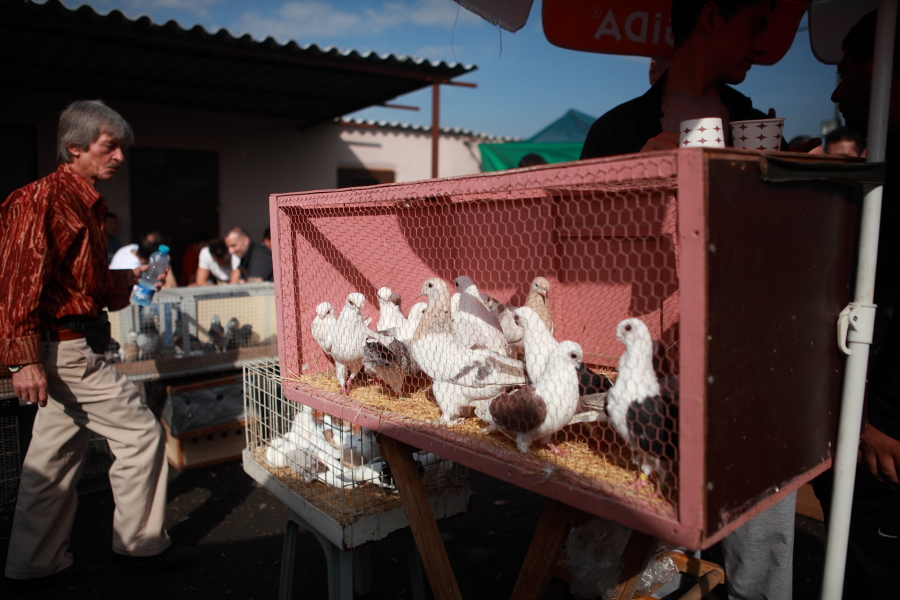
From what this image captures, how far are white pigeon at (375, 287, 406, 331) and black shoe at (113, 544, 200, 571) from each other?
61.9 inches

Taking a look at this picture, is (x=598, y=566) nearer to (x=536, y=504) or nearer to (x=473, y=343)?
(x=473, y=343)

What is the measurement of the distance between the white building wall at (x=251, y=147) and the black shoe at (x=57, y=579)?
5.06m

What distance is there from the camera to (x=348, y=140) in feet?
27.5

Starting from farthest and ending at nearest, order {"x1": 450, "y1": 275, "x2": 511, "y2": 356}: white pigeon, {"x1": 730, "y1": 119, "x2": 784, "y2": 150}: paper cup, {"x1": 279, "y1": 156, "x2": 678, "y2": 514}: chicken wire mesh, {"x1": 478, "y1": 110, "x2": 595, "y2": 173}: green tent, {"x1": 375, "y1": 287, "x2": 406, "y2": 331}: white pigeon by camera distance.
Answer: {"x1": 478, "y1": 110, "x2": 595, "y2": 173}: green tent → {"x1": 375, "y1": 287, "x2": 406, "y2": 331}: white pigeon → {"x1": 450, "y1": 275, "x2": 511, "y2": 356}: white pigeon → {"x1": 730, "y1": 119, "x2": 784, "y2": 150}: paper cup → {"x1": 279, "y1": 156, "x2": 678, "y2": 514}: chicken wire mesh

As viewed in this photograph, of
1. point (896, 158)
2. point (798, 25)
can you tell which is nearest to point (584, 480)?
point (896, 158)

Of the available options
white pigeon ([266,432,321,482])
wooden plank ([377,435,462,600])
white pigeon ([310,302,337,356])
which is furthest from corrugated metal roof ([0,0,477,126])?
wooden plank ([377,435,462,600])

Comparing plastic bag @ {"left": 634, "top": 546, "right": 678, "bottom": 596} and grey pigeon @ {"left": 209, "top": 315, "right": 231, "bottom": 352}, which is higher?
grey pigeon @ {"left": 209, "top": 315, "right": 231, "bottom": 352}

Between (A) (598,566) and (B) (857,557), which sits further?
(A) (598,566)

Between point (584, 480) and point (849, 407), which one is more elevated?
point (849, 407)

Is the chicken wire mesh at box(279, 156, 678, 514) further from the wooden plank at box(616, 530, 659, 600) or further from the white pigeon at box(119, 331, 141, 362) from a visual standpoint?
the white pigeon at box(119, 331, 141, 362)

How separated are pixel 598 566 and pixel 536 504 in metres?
1.69

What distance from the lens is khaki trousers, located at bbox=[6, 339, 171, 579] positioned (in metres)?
2.25

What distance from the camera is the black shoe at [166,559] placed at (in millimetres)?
2516

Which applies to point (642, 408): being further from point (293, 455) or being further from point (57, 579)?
point (57, 579)
